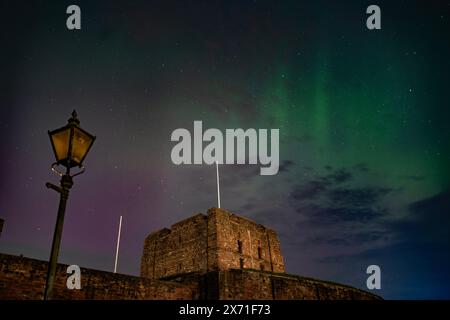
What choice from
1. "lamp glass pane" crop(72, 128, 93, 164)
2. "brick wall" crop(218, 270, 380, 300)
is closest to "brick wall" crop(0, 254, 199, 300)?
"brick wall" crop(218, 270, 380, 300)

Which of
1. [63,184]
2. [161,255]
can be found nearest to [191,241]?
[161,255]

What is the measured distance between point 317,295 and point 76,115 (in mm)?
19240

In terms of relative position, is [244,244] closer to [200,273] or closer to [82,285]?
[200,273]

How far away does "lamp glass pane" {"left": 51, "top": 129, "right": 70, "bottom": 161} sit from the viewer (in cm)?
422

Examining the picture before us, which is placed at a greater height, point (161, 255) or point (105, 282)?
point (161, 255)

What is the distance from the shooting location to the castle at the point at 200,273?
1077 cm

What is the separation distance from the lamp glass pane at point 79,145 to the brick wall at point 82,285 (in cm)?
866

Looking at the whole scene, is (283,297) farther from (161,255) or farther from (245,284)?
(161,255)

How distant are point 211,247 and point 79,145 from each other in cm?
2099

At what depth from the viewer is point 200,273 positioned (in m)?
16.6

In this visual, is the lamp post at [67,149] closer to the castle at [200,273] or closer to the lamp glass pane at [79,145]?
the lamp glass pane at [79,145]

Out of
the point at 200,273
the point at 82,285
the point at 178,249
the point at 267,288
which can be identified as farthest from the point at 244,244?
the point at 82,285

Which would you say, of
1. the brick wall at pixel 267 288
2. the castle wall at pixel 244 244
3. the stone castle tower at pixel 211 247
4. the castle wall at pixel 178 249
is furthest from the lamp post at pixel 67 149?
the castle wall at pixel 178 249
